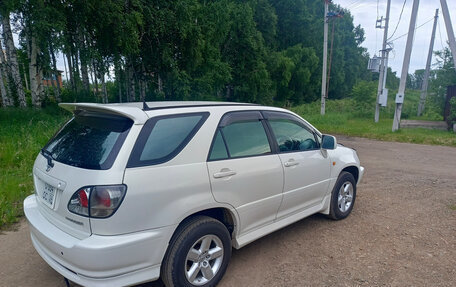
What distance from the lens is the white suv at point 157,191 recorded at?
6.80 feet

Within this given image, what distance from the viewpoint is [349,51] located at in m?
44.9

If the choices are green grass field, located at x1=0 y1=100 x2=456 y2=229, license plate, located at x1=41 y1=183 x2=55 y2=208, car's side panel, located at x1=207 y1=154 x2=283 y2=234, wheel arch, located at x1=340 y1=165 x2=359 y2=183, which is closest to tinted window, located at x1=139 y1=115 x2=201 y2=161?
car's side panel, located at x1=207 y1=154 x2=283 y2=234

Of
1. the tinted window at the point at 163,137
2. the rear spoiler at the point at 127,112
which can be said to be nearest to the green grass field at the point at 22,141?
the rear spoiler at the point at 127,112

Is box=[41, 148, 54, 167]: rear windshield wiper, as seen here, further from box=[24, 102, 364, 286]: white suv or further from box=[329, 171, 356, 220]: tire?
box=[329, 171, 356, 220]: tire

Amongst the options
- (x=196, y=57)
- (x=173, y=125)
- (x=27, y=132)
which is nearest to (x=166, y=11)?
(x=196, y=57)

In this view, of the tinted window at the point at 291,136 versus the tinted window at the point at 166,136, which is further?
the tinted window at the point at 291,136

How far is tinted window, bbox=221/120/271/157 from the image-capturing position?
2824mm

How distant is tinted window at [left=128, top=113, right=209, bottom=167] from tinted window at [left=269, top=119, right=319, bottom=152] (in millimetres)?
1074

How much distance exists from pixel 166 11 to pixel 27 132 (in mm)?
8490

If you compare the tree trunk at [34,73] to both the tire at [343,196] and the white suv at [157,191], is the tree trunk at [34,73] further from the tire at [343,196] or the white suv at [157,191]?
the tire at [343,196]

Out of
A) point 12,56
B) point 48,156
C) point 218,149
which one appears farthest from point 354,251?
point 12,56

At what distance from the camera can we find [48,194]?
2.46 m

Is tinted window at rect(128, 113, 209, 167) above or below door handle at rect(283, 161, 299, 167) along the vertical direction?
above

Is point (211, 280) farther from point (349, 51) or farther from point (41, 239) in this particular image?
point (349, 51)
